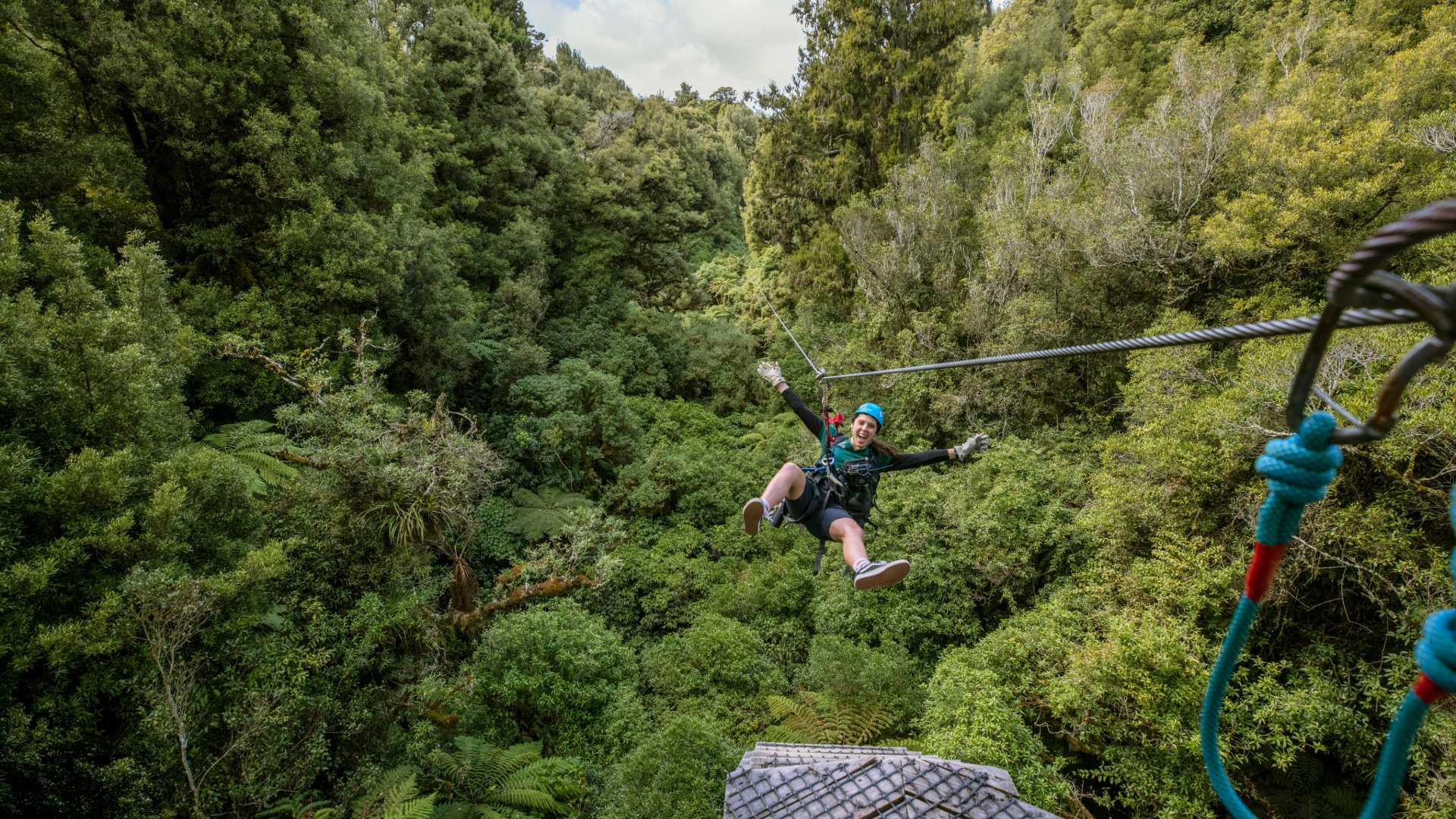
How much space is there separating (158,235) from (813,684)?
39.7 feet

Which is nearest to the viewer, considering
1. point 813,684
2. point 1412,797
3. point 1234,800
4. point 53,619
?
point 1234,800

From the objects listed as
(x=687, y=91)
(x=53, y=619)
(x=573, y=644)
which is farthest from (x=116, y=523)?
(x=687, y=91)

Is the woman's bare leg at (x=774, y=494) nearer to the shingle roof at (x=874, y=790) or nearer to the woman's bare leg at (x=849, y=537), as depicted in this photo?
the woman's bare leg at (x=849, y=537)

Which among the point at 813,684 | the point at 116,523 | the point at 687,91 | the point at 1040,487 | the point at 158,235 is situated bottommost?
the point at 813,684

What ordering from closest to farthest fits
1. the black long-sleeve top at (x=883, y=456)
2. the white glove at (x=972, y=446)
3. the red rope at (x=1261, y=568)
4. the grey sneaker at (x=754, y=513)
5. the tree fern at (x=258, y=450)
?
1. the red rope at (x=1261, y=568)
2. the grey sneaker at (x=754, y=513)
3. the white glove at (x=972, y=446)
4. the black long-sleeve top at (x=883, y=456)
5. the tree fern at (x=258, y=450)

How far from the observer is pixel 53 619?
15.6 feet

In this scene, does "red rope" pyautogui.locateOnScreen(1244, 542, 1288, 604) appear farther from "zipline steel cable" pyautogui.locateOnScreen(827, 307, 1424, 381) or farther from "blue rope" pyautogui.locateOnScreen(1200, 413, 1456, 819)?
"zipline steel cable" pyautogui.locateOnScreen(827, 307, 1424, 381)

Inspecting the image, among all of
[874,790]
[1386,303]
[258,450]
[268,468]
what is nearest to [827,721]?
[874,790]

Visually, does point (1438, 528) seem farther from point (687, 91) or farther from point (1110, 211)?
point (687, 91)

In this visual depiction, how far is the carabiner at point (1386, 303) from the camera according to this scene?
0.86 m

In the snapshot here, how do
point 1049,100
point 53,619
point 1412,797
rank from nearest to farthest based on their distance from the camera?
point 1412,797 → point 53,619 → point 1049,100

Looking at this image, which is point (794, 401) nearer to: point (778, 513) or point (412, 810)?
point (778, 513)

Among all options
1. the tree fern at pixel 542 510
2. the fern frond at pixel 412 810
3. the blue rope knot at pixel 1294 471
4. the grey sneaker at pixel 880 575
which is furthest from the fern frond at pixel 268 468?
the blue rope knot at pixel 1294 471

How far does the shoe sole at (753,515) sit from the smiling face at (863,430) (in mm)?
1140
